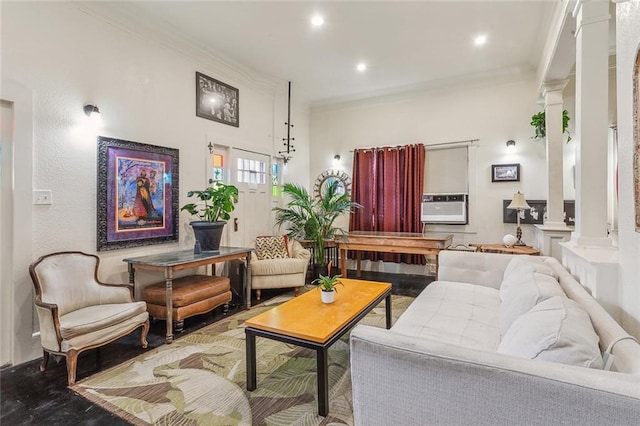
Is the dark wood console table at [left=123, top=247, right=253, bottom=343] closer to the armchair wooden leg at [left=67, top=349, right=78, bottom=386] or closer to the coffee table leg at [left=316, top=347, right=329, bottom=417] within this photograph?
the armchair wooden leg at [left=67, top=349, right=78, bottom=386]

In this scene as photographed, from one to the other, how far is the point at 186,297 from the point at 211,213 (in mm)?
1100

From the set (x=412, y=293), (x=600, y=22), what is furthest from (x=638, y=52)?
(x=412, y=293)

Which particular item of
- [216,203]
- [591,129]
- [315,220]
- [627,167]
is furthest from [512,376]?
[315,220]

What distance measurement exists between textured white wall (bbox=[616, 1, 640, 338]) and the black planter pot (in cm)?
341

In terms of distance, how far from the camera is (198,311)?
3180 mm

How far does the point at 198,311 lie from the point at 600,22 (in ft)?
13.4

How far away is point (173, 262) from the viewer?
294 centimetres

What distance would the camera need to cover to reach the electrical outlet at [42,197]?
101 inches

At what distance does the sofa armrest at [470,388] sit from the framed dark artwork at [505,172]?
14.6 ft

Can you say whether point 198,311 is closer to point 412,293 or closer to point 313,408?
point 313,408

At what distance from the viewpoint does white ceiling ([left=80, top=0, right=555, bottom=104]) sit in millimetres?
3186

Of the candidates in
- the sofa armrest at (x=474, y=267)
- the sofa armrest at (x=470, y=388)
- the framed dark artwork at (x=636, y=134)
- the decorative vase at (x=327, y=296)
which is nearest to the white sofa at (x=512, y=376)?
the sofa armrest at (x=470, y=388)

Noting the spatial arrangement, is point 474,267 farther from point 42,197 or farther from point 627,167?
point 42,197

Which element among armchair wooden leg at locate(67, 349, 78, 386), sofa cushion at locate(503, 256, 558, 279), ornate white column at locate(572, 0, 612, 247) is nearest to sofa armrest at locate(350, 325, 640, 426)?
sofa cushion at locate(503, 256, 558, 279)
